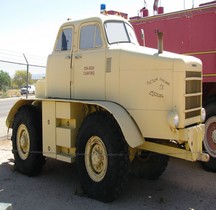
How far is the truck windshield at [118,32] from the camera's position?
5.95 meters

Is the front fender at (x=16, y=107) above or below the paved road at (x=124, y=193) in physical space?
above

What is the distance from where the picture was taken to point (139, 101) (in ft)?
17.4

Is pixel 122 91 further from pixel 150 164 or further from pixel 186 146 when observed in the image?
pixel 150 164

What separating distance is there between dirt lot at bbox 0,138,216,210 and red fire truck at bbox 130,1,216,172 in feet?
2.96

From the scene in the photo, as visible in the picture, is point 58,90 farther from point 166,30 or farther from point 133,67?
point 166,30

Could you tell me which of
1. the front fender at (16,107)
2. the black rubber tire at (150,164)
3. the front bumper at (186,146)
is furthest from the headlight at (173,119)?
the front fender at (16,107)

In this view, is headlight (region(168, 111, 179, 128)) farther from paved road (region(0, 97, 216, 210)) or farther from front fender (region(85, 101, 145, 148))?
paved road (region(0, 97, 216, 210))

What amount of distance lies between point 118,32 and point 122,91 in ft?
4.24

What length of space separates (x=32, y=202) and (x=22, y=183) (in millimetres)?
1043

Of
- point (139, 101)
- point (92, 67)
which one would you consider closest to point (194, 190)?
point (139, 101)

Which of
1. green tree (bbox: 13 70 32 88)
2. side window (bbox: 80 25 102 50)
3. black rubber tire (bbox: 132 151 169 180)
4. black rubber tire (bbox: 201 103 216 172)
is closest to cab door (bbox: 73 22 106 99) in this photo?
side window (bbox: 80 25 102 50)

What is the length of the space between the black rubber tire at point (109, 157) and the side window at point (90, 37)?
1.25 metres

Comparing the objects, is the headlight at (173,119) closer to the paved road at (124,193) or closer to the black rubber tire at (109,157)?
the black rubber tire at (109,157)

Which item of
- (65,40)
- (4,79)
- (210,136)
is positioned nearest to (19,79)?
(4,79)
